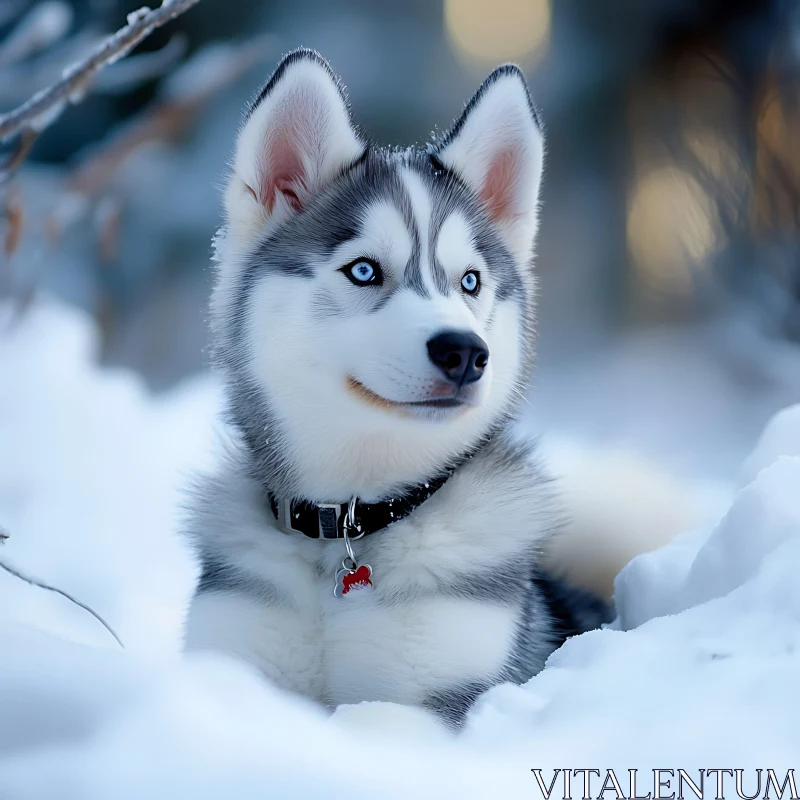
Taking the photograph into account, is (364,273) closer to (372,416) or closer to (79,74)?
(372,416)

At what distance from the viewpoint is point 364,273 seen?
4.84ft

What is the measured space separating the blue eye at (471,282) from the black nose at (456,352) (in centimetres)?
27

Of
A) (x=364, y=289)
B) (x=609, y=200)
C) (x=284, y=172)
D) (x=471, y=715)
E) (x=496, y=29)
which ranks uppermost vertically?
(x=496, y=29)

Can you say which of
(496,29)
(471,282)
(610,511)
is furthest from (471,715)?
(496,29)

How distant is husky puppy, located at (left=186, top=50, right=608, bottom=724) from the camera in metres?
1.39

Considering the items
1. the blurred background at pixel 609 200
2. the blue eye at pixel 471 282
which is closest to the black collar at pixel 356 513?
the blue eye at pixel 471 282

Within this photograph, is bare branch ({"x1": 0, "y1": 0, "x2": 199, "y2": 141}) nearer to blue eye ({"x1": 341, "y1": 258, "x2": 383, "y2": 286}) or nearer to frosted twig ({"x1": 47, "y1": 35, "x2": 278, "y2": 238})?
frosted twig ({"x1": 47, "y1": 35, "x2": 278, "y2": 238})

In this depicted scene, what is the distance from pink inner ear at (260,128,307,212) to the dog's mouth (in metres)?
0.47

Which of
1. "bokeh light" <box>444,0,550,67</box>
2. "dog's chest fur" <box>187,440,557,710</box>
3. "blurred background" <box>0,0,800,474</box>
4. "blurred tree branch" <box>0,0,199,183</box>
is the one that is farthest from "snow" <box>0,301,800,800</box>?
"bokeh light" <box>444,0,550,67</box>

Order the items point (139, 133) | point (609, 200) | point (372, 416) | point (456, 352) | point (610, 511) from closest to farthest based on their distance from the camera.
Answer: point (456, 352) → point (372, 416) → point (139, 133) → point (610, 511) → point (609, 200)

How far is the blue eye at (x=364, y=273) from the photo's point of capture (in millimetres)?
1473

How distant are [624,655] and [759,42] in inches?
159

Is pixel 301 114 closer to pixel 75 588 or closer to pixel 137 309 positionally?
pixel 75 588

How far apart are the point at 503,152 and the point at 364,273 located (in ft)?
1.67
